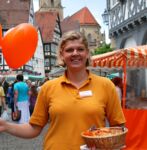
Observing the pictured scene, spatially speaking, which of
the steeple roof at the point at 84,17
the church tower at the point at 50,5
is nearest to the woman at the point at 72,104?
the church tower at the point at 50,5

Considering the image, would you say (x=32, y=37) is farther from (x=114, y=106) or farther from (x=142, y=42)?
(x=142, y=42)

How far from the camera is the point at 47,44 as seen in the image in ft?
260

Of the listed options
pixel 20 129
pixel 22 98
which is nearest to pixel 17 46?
pixel 20 129

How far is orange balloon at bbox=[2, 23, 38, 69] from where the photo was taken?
255 inches

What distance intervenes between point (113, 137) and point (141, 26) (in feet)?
69.0

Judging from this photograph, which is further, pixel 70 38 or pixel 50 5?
pixel 50 5

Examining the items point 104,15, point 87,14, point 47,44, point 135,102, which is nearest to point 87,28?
point 87,14

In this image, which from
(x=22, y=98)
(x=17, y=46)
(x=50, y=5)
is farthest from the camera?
(x=50, y=5)

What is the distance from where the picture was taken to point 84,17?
411 feet

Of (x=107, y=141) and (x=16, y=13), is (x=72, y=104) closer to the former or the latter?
(x=107, y=141)

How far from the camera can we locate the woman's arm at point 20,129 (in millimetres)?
2990

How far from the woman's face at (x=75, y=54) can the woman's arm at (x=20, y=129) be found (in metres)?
0.47

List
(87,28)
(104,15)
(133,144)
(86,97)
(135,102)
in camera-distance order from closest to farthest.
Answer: (86,97)
(133,144)
(135,102)
(104,15)
(87,28)

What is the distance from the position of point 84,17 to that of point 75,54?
123 meters
